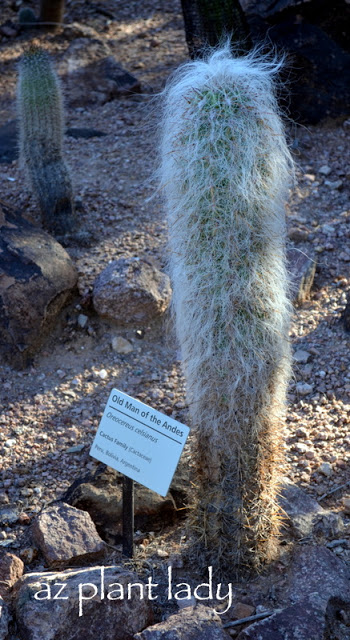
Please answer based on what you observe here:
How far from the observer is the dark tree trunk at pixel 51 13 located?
7184mm

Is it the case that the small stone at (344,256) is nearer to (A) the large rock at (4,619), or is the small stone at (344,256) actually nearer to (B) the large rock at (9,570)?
(B) the large rock at (9,570)

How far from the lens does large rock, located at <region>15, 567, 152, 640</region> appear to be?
7.56 feet

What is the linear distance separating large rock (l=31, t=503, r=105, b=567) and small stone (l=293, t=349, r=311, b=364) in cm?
152

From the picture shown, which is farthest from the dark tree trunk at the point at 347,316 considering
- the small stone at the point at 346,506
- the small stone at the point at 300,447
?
the small stone at the point at 346,506

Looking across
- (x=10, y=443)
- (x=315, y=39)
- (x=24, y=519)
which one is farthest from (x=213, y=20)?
(x=24, y=519)

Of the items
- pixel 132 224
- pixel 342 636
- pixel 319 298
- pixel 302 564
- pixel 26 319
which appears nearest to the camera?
pixel 342 636

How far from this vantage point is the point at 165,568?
Result: 270cm

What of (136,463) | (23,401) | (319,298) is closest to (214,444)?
(136,463)

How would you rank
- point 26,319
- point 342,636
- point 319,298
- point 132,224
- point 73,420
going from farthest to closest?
point 132,224
point 319,298
point 26,319
point 73,420
point 342,636

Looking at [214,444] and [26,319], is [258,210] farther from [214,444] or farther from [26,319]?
[26,319]

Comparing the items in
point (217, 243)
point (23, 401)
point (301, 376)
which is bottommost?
point (23, 401)

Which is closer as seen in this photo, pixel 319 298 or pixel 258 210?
pixel 258 210

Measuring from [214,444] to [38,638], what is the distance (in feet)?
2.78

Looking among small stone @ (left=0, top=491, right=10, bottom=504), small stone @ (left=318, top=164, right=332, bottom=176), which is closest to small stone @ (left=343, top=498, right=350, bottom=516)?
small stone @ (left=0, top=491, right=10, bottom=504)
